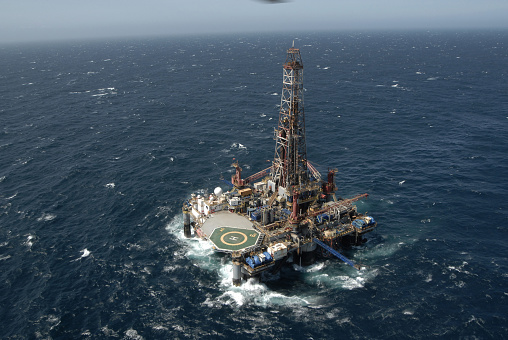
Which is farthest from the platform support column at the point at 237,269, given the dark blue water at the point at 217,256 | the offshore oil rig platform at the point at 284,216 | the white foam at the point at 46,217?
the white foam at the point at 46,217

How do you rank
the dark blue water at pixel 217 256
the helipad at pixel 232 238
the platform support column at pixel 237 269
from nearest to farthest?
the dark blue water at pixel 217 256 < the platform support column at pixel 237 269 < the helipad at pixel 232 238

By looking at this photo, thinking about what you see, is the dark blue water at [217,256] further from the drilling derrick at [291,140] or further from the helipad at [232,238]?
the drilling derrick at [291,140]

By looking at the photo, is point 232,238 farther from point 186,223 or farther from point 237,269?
point 186,223

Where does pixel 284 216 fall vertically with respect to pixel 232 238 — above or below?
above

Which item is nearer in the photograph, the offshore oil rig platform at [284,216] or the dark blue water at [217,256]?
the dark blue water at [217,256]

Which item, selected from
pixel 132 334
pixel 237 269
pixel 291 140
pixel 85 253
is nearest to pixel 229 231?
pixel 237 269

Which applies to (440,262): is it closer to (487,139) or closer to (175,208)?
(175,208)

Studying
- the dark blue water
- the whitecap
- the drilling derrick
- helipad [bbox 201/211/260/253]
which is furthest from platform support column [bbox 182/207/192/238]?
the drilling derrick
